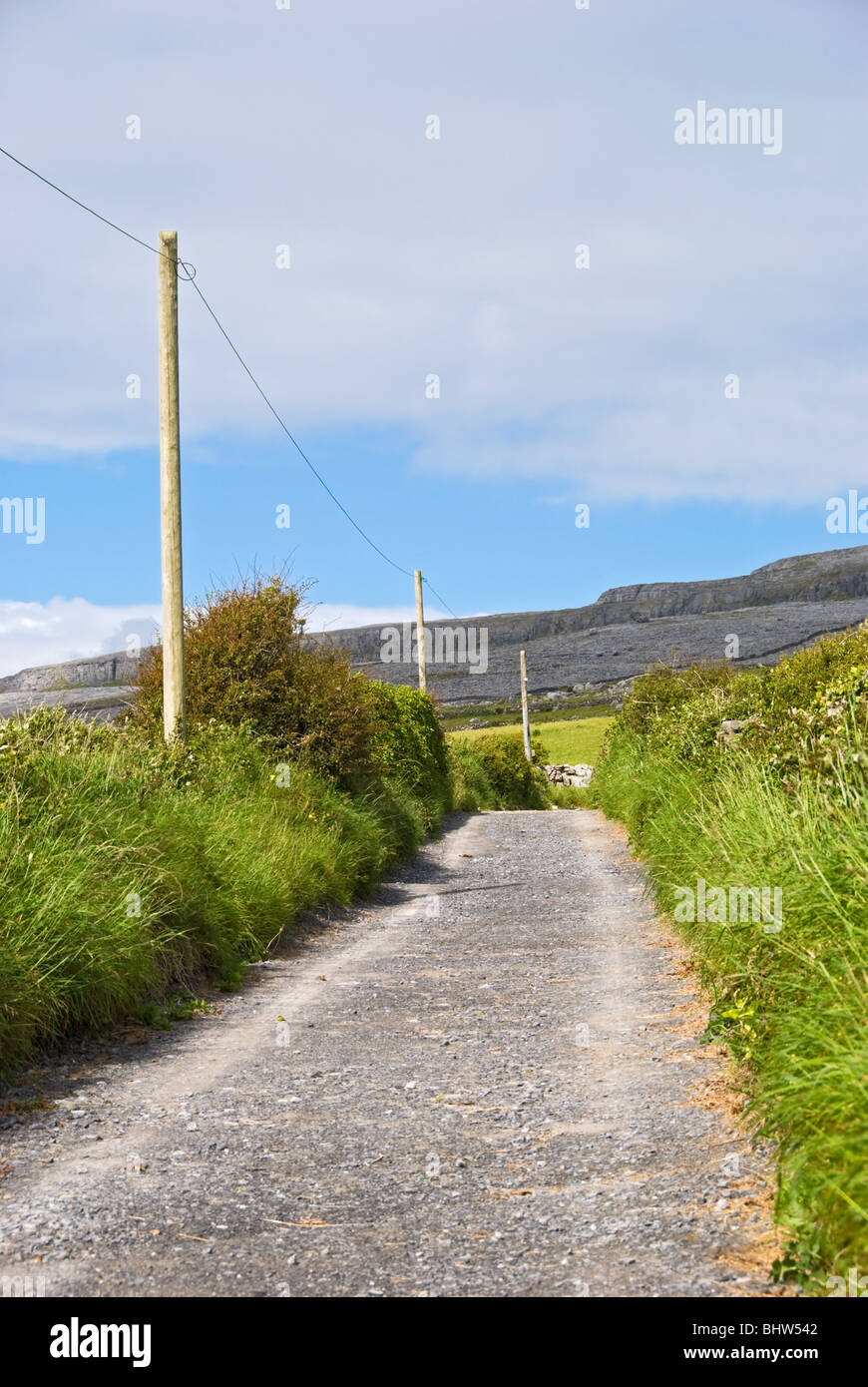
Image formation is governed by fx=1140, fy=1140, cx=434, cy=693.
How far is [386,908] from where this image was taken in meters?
13.7

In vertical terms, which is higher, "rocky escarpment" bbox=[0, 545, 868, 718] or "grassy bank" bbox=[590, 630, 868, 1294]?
"rocky escarpment" bbox=[0, 545, 868, 718]

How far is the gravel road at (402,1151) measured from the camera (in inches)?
149

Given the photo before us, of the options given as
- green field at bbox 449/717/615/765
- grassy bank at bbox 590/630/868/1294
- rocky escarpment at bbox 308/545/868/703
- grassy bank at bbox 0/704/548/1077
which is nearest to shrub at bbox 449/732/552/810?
green field at bbox 449/717/615/765

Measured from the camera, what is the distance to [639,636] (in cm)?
13912

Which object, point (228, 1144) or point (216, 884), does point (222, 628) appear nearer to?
point (216, 884)

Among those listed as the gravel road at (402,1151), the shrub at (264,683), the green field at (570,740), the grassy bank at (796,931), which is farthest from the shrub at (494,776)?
the gravel road at (402,1151)

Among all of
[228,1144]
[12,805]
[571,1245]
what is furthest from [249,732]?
[571,1245]

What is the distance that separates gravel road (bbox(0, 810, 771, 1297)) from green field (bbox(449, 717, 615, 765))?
155 ft

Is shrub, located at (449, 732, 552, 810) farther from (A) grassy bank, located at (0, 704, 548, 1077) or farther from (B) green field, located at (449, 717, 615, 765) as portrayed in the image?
(A) grassy bank, located at (0, 704, 548, 1077)

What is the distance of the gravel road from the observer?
3.78 meters

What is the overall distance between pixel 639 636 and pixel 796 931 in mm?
135773

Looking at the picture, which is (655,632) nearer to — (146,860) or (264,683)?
(264,683)
